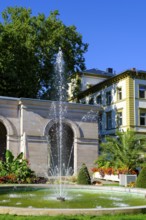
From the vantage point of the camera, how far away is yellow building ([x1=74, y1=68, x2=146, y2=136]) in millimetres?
42000

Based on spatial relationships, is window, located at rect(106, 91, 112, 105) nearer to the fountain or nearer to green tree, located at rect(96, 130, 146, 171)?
the fountain

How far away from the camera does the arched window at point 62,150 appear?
3155 cm

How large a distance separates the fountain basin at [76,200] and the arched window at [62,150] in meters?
14.2

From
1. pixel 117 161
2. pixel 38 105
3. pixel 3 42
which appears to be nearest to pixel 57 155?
pixel 38 105

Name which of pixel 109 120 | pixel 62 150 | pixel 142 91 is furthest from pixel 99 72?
pixel 62 150

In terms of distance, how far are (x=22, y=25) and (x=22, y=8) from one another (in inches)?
128

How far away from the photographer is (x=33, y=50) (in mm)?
38719

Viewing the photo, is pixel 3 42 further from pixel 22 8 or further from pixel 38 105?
pixel 38 105

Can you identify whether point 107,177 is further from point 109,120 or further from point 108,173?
point 109,120

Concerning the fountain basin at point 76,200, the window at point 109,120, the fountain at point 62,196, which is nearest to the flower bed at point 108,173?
the fountain at point 62,196

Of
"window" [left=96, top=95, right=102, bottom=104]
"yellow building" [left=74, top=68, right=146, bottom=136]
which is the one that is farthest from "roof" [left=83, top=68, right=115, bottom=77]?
"yellow building" [left=74, top=68, right=146, bottom=136]

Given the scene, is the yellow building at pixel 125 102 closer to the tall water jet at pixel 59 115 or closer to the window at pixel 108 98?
the window at pixel 108 98

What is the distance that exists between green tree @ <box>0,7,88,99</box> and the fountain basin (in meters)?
23.7

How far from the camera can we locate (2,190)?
1580cm
